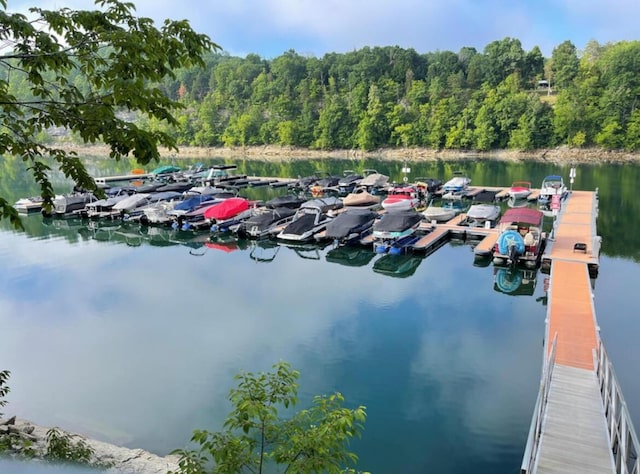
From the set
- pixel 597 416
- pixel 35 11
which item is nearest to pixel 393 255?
pixel 597 416

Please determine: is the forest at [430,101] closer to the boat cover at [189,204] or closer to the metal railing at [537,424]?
the boat cover at [189,204]

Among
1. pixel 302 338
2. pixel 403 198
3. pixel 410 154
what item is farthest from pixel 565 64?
pixel 302 338

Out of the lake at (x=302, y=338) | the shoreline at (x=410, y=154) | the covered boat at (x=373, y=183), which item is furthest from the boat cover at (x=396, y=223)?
the shoreline at (x=410, y=154)

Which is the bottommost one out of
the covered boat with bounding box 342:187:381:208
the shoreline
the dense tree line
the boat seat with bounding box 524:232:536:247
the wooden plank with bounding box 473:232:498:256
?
the wooden plank with bounding box 473:232:498:256

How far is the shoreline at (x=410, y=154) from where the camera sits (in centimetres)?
6894

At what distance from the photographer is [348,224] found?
2412cm

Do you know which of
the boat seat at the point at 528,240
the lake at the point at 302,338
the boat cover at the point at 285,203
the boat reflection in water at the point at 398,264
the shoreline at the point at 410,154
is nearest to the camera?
the lake at the point at 302,338

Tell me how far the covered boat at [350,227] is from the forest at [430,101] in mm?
54110

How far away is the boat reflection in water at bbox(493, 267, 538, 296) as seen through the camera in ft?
59.4

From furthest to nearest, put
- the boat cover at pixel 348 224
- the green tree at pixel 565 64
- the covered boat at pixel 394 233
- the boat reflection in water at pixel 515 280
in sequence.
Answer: the green tree at pixel 565 64 < the boat cover at pixel 348 224 < the covered boat at pixel 394 233 < the boat reflection in water at pixel 515 280

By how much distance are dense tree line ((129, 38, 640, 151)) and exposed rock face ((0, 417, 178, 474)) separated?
7626cm

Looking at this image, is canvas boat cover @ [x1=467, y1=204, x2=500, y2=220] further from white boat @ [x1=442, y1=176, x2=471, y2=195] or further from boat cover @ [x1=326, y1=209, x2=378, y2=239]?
white boat @ [x1=442, y1=176, x2=471, y2=195]

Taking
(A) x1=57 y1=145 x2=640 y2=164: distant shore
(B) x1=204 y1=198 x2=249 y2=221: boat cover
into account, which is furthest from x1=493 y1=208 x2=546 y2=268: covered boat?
(A) x1=57 y1=145 x2=640 y2=164: distant shore

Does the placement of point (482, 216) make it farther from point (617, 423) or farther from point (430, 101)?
point (430, 101)
